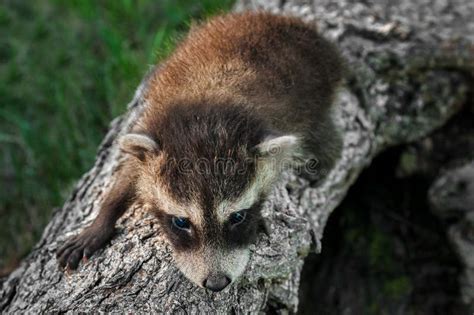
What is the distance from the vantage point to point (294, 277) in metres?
4.21

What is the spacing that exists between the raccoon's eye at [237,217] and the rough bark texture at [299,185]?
0.38m

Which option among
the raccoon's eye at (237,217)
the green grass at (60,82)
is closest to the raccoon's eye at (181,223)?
the raccoon's eye at (237,217)

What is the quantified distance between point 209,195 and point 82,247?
0.96 m

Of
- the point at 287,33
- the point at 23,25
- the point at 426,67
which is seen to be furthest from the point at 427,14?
the point at 23,25

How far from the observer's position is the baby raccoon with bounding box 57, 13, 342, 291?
3.50 m

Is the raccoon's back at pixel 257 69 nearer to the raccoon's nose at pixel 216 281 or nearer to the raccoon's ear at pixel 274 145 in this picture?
Result: the raccoon's ear at pixel 274 145

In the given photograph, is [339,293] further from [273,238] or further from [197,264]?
[197,264]

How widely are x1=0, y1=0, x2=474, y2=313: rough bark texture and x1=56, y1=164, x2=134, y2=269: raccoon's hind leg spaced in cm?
7

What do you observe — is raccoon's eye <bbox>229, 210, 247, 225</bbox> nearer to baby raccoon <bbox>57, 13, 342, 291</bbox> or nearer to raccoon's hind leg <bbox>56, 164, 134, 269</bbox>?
baby raccoon <bbox>57, 13, 342, 291</bbox>

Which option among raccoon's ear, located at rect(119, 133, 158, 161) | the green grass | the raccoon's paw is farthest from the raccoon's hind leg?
the green grass

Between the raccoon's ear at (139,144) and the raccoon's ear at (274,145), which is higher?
the raccoon's ear at (139,144)

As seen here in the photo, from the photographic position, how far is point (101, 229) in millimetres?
4047

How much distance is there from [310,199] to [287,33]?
1.10m

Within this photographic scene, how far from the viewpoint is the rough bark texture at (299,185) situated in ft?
12.1
